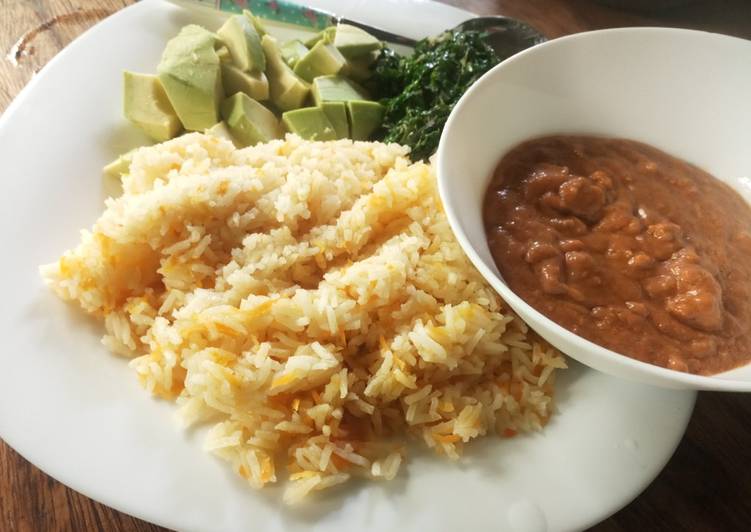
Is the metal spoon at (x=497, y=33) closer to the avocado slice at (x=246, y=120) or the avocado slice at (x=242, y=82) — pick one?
the avocado slice at (x=242, y=82)

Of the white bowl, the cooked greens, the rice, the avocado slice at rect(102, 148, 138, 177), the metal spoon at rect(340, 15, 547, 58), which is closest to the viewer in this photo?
the rice

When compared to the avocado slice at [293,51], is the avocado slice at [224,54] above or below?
above

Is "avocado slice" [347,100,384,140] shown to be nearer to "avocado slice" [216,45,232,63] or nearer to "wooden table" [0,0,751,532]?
"avocado slice" [216,45,232,63]

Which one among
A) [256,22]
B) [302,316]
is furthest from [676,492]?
[256,22]

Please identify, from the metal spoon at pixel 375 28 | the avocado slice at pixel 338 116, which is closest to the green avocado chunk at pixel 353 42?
the metal spoon at pixel 375 28

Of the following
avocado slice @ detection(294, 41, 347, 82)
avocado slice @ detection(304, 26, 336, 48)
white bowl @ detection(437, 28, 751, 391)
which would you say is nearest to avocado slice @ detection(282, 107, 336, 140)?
avocado slice @ detection(294, 41, 347, 82)

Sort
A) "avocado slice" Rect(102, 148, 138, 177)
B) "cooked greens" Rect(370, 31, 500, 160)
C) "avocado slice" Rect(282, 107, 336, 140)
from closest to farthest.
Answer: "avocado slice" Rect(102, 148, 138, 177), "avocado slice" Rect(282, 107, 336, 140), "cooked greens" Rect(370, 31, 500, 160)

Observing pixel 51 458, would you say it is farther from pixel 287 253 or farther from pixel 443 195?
pixel 443 195
